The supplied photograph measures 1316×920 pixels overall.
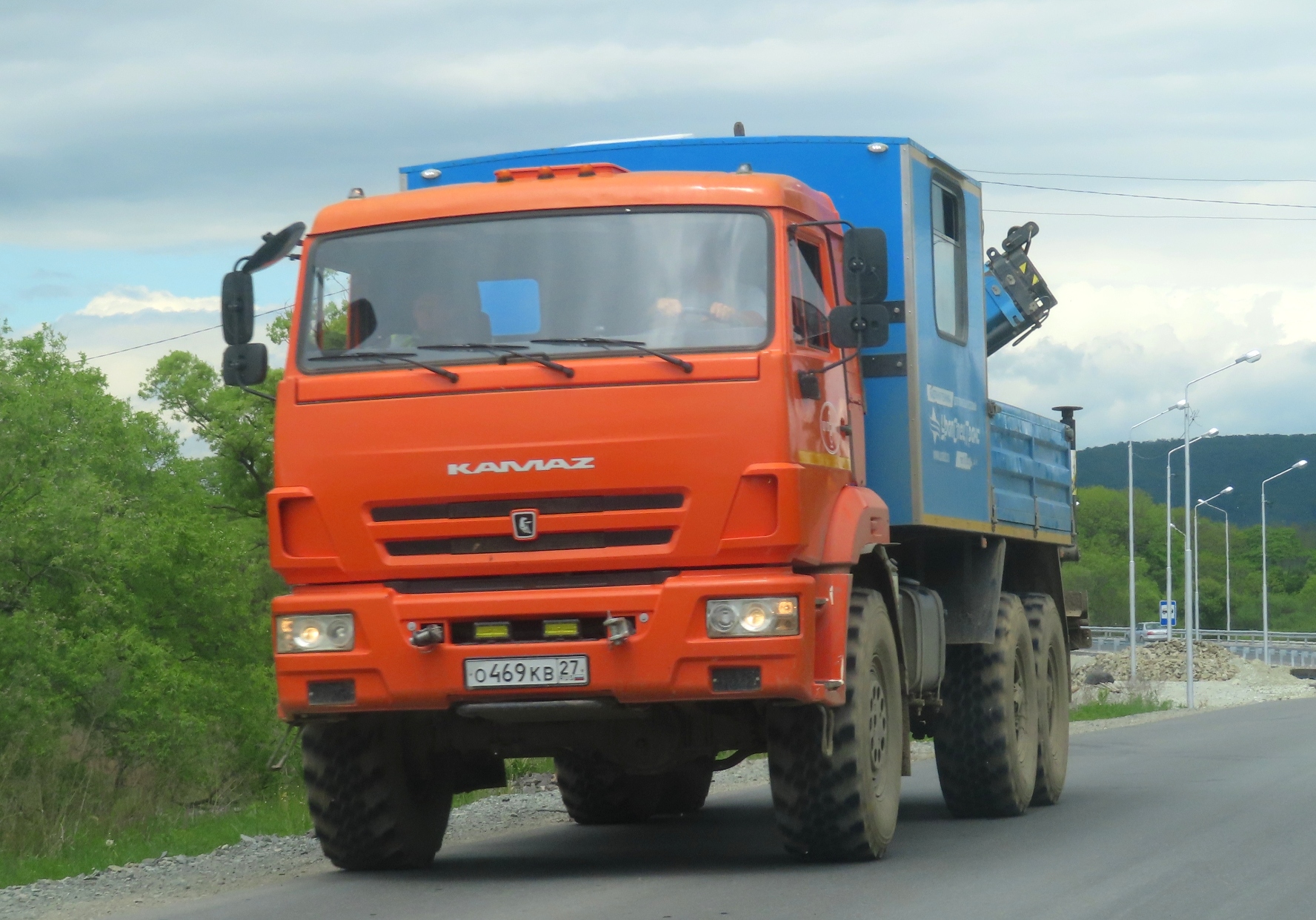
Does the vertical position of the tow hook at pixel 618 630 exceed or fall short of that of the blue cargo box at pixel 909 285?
it falls short

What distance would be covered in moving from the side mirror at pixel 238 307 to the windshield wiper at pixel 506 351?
944mm

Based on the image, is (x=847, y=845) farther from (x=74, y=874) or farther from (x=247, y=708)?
(x=247, y=708)

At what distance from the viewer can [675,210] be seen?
→ 8359 mm

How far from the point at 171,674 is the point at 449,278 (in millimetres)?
31059

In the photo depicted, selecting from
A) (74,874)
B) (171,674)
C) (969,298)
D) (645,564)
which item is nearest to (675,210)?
(645,564)

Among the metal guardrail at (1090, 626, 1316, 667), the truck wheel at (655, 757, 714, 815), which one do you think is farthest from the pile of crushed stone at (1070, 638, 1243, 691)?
the truck wheel at (655, 757, 714, 815)

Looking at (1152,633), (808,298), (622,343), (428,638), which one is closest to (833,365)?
(808,298)

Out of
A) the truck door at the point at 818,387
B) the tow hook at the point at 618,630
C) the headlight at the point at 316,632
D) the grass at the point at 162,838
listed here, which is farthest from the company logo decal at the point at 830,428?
the grass at the point at 162,838

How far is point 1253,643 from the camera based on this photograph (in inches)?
3698

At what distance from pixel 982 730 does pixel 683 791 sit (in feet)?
6.81

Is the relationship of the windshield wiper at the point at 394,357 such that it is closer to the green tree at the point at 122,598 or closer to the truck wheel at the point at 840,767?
the truck wheel at the point at 840,767

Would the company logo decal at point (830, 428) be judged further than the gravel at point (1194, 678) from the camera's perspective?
No

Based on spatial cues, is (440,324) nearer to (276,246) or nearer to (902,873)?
(276,246)

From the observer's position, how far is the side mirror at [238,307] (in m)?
8.70
